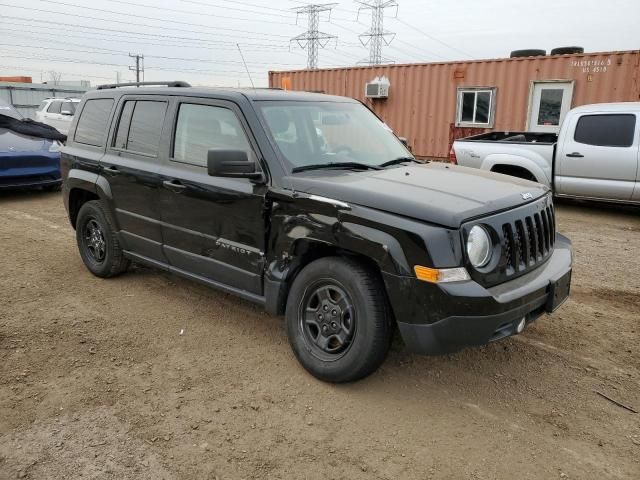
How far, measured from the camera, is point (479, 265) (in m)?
2.86

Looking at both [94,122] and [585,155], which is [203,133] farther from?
[585,155]

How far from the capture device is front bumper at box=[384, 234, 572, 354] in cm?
274

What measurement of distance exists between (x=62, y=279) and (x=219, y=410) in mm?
2999

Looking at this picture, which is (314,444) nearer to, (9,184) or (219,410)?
(219,410)

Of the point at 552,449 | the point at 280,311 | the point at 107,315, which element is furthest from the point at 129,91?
the point at 552,449

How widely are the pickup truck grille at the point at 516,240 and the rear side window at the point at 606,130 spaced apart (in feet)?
19.1

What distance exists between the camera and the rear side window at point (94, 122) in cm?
486

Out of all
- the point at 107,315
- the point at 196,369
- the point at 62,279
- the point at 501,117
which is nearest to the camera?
the point at 196,369

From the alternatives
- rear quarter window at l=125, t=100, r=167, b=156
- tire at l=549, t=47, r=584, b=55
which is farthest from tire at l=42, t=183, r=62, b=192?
tire at l=549, t=47, r=584, b=55

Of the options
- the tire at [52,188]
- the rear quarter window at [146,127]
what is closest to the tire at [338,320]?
the rear quarter window at [146,127]

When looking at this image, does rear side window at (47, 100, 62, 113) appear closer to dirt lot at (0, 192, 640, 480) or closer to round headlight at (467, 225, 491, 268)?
dirt lot at (0, 192, 640, 480)

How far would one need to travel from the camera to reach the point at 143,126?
14.5 ft

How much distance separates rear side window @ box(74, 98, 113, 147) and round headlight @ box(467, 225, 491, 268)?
11.8 feet

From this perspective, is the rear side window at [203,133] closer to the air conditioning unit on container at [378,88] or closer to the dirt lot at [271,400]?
the dirt lot at [271,400]
